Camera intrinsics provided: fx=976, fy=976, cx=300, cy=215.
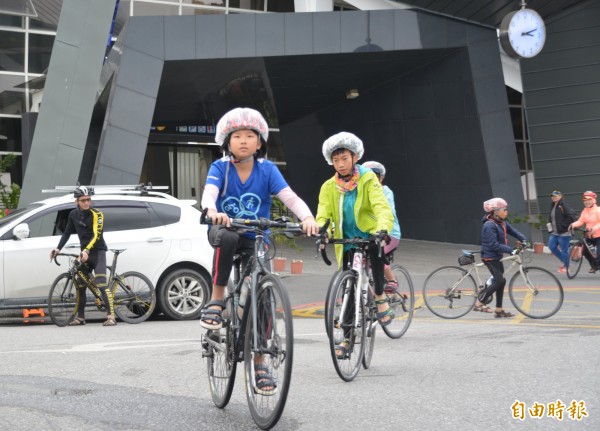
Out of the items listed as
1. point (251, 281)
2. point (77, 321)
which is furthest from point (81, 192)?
point (251, 281)

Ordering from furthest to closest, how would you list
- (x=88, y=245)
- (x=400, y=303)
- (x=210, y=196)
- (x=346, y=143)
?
(x=88, y=245) < (x=400, y=303) < (x=346, y=143) < (x=210, y=196)

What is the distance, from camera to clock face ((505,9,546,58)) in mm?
25250

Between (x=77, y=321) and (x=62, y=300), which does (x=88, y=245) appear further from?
(x=77, y=321)

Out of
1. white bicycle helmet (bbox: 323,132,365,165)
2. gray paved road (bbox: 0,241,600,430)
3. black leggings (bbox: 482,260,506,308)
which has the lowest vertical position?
gray paved road (bbox: 0,241,600,430)

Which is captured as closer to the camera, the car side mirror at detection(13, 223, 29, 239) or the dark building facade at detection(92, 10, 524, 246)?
the car side mirror at detection(13, 223, 29, 239)

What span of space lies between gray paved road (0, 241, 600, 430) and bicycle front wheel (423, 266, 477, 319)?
1.62 metres

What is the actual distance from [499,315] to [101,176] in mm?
11860

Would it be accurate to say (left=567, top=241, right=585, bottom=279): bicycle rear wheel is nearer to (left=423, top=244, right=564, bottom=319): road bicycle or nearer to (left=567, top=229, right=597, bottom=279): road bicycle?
(left=567, top=229, right=597, bottom=279): road bicycle

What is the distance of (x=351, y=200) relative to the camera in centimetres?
822

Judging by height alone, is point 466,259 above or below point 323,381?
above

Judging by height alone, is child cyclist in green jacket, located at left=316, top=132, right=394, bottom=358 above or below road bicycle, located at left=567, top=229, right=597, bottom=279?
below

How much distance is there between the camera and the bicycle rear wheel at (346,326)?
7.16 meters

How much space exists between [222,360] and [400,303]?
4.65 m

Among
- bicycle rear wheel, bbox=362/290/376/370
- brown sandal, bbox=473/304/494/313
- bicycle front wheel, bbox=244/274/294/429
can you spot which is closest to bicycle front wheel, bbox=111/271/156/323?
brown sandal, bbox=473/304/494/313
